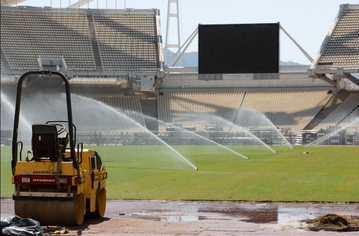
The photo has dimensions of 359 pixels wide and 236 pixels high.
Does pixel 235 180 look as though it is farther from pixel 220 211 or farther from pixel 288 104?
pixel 288 104

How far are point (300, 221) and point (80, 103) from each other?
172 ft

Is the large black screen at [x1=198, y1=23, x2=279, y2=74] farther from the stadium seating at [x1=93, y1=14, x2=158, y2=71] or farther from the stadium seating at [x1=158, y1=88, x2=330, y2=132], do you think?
the stadium seating at [x1=93, y1=14, x2=158, y2=71]

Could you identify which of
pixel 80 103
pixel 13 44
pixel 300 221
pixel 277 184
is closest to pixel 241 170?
pixel 277 184

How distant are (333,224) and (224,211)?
10.4 ft

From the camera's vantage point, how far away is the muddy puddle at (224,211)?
42.7 feet

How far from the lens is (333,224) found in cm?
1146

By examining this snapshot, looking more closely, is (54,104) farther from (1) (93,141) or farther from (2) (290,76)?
(2) (290,76)

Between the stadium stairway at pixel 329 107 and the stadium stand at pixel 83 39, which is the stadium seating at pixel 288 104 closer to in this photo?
the stadium stairway at pixel 329 107

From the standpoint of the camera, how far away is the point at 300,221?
40.4 ft

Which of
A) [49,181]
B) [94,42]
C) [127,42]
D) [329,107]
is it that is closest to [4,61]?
[94,42]

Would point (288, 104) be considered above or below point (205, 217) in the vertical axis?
above

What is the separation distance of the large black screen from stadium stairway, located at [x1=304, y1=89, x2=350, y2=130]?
42.2 ft

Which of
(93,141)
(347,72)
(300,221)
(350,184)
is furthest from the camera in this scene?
(347,72)

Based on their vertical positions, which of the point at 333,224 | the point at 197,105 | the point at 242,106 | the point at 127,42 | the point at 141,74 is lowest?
the point at 333,224
